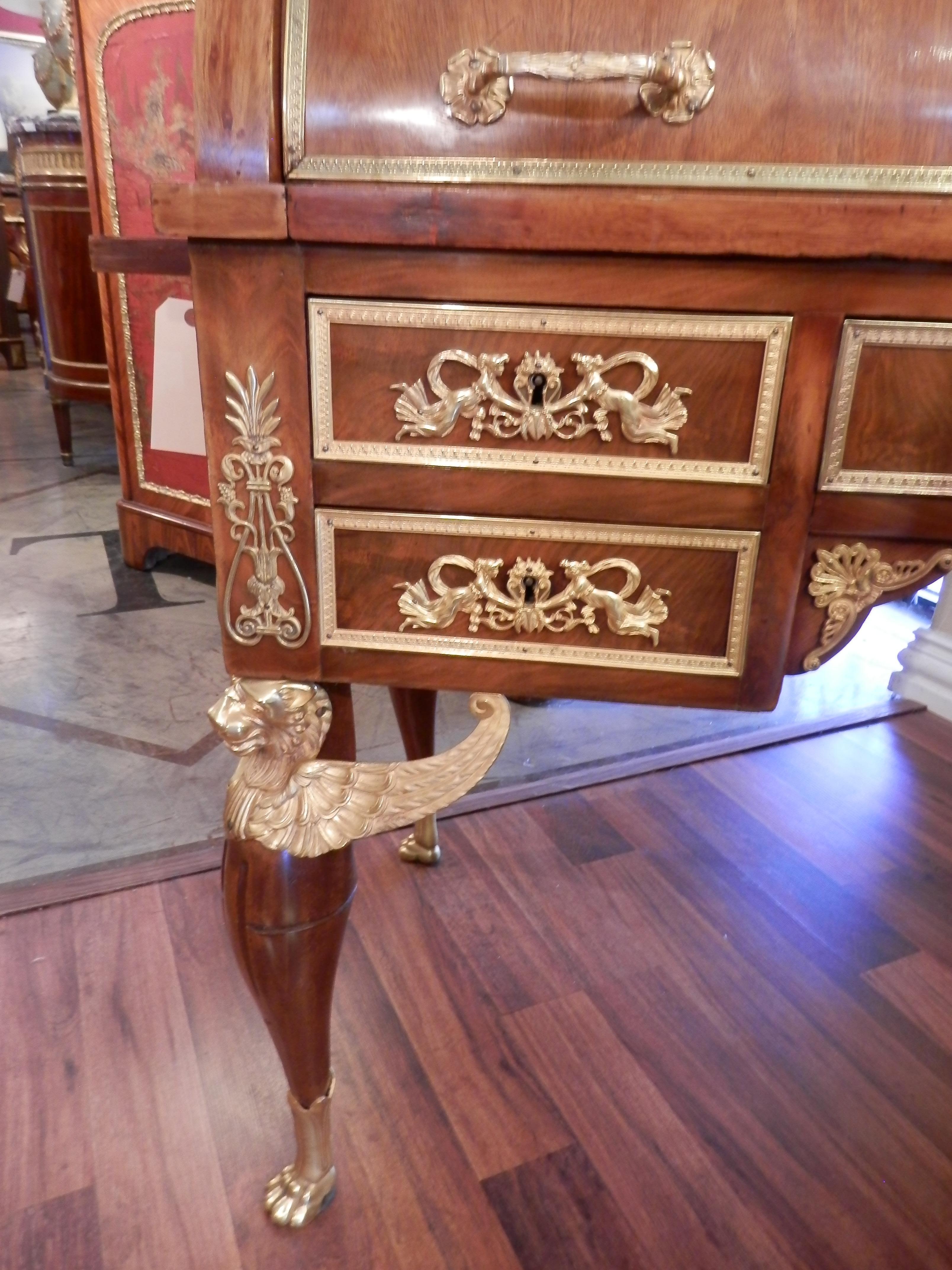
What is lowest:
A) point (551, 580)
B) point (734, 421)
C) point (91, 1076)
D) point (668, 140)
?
point (91, 1076)

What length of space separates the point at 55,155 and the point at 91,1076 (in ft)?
8.56

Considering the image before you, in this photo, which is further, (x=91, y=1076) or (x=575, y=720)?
(x=575, y=720)

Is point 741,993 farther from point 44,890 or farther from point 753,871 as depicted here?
point 44,890

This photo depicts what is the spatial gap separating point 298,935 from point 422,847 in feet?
1.81

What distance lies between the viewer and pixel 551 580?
0.57 m

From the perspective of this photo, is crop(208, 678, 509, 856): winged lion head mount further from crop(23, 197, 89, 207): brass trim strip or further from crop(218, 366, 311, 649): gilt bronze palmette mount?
crop(23, 197, 89, 207): brass trim strip

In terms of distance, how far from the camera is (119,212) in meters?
1.89

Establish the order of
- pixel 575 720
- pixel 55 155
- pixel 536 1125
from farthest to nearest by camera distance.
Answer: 1. pixel 55 155
2. pixel 575 720
3. pixel 536 1125

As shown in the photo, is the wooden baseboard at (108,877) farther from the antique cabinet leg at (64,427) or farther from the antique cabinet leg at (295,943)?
the antique cabinet leg at (64,427)

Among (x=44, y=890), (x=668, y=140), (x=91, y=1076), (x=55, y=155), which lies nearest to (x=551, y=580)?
(x=668, y=140)

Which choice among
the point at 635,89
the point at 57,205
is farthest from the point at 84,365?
the point at 635,89

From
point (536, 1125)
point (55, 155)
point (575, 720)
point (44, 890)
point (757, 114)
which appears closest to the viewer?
point (757, 114)

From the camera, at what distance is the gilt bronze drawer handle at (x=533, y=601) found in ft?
1.85

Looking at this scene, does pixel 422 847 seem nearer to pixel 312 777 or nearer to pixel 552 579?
pixel 312 777
